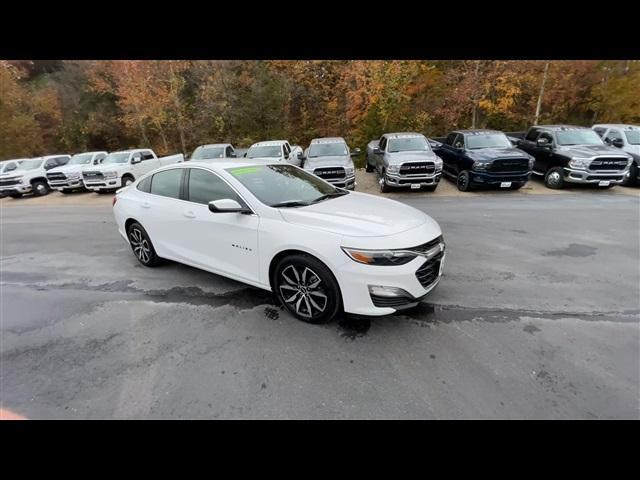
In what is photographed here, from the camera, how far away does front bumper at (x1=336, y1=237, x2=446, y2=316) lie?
9.21 ft

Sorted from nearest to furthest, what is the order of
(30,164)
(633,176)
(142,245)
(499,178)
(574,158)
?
1. (142,245)
2. (574,158)
3. (499,178)
4. (633,176)
5. (30,164)

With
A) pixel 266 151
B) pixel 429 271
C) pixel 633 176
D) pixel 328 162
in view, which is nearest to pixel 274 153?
pixel 266 151

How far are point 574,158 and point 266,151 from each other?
10.3 meters

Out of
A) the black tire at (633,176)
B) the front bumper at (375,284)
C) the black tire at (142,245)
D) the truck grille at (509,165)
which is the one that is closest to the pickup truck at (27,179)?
the black tire at (142,245)

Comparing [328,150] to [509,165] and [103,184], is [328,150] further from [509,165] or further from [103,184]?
[103,184]

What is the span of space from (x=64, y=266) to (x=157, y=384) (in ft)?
13.4

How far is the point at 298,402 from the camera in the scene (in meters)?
2.30

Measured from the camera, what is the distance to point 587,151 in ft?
32.6

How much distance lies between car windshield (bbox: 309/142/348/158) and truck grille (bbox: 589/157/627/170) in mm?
7833

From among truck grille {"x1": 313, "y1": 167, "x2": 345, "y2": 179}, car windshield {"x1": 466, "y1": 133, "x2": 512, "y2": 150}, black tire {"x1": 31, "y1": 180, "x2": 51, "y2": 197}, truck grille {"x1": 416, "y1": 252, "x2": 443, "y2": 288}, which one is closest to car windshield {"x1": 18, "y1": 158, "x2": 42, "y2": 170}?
black tire {"x1": 31, "y1": 180, "x2": 51, "y2": 197}

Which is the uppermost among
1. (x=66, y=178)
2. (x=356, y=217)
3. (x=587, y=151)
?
(x=356, y=217)

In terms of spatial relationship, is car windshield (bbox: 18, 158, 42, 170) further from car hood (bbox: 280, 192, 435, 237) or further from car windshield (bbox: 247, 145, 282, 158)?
car hood (bbox: 280, 192, 435, 237)

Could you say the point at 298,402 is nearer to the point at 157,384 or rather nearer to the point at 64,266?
the point at 157,384

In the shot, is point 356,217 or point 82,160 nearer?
point 356,217
